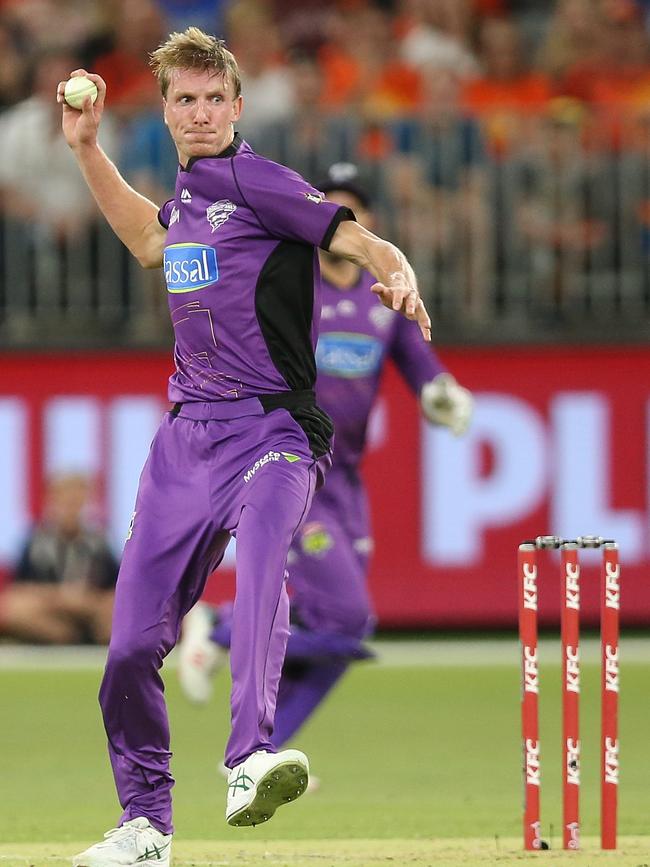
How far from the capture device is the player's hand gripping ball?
6.21 m

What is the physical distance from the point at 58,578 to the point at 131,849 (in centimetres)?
760

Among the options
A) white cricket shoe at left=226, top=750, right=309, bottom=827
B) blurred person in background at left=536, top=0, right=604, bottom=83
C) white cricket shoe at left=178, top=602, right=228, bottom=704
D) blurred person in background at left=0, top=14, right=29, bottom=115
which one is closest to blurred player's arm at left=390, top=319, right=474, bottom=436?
white cricket shoe at left=178, top=602, right=228, bottom=704

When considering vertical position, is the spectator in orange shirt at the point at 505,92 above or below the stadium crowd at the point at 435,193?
above

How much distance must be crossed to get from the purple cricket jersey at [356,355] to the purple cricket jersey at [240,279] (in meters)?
2.86

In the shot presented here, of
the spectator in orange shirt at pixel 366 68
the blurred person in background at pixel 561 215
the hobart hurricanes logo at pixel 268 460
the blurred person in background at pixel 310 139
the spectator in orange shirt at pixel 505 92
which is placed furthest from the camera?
the spectator in orange shirt at pixel 366 68

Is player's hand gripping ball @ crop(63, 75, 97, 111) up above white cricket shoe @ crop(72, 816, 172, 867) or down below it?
above

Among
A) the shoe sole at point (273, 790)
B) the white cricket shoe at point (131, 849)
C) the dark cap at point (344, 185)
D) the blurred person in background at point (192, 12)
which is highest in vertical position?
the blurred person in background at point (192, 12)

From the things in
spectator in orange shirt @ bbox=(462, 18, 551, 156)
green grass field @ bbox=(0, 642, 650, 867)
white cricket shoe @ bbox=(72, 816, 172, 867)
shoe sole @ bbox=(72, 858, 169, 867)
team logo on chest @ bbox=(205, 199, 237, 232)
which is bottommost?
green grass field @ bbox=(0, 642, 650, 867)

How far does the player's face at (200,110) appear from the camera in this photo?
19.4ft

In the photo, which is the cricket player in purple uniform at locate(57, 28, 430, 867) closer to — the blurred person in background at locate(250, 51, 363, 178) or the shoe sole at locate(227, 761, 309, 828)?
the shoe sole at locate(227, 761, 309, 828)

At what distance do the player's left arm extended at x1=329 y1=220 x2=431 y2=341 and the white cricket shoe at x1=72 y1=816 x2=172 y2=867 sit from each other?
1805 millimetres

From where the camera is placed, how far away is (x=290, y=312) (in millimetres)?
5965

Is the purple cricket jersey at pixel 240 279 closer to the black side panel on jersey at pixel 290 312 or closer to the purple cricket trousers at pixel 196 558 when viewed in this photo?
the black side panel on jersey at pixel 290 312

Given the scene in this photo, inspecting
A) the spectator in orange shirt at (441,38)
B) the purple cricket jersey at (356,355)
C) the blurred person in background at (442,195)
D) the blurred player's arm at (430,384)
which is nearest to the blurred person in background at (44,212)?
the blurred person in background at (442,195)
